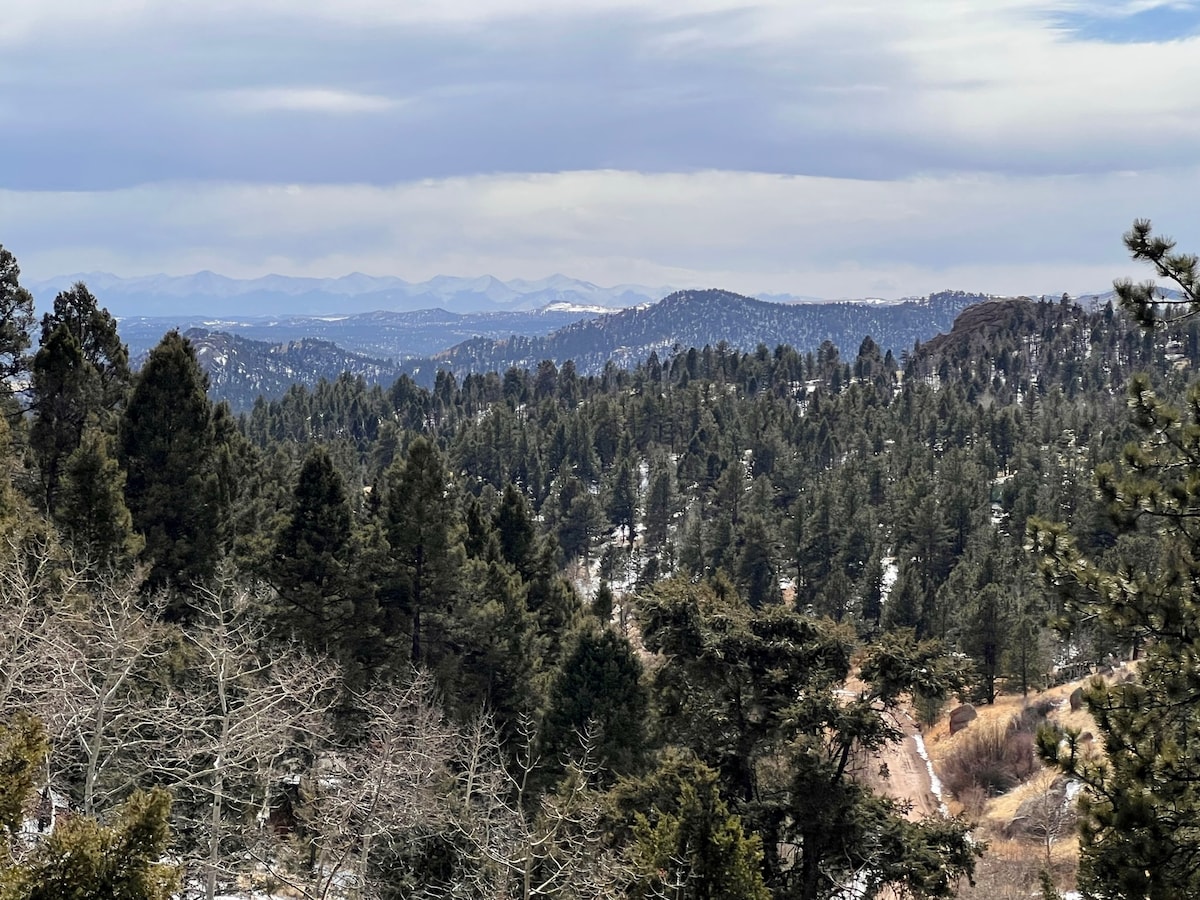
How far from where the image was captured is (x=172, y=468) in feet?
92.5

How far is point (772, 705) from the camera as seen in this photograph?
16406 mm

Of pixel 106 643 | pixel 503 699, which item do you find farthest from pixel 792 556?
Answer: pixel 106 643

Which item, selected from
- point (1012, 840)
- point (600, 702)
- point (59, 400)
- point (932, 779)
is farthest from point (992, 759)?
point (59, 400)

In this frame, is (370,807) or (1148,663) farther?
(370,807)

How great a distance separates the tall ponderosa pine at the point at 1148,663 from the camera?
27.6 feet

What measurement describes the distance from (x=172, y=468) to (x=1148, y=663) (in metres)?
27.0

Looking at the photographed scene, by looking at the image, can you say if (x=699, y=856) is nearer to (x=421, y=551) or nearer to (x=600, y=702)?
(x=600, y=702)

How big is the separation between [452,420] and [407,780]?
376ft

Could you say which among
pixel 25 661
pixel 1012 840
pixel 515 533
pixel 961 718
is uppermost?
pixel 25 661

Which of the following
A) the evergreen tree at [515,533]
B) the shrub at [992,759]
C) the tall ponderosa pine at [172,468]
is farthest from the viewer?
the evergreen tree at [515,533]

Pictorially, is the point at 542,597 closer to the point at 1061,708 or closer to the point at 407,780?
the point at 407,780

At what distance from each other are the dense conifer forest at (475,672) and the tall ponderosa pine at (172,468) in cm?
10

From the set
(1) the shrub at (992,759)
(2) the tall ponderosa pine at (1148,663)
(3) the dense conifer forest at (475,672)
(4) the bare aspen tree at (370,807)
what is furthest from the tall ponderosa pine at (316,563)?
(1) the shrub at (992,759)

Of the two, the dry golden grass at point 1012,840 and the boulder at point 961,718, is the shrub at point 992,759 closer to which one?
the dry golden grass at point 1012,840
